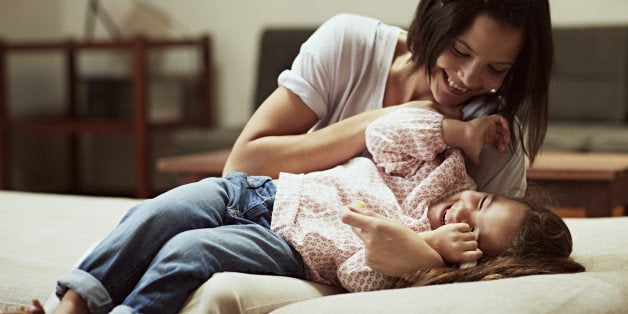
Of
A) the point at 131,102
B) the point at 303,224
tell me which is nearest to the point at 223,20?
the point at 131,102

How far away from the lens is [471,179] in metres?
1.60

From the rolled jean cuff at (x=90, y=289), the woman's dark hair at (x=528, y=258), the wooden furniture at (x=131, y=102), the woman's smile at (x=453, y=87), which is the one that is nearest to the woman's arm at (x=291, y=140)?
the woman's smile at (x=453, y=87)

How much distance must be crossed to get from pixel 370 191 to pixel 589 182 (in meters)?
1.50

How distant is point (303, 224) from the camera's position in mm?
1420

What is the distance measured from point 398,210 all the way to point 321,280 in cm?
17

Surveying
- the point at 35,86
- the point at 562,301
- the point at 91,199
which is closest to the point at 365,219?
the point at 562,301

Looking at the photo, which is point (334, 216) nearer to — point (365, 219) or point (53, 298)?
point (365, 219)

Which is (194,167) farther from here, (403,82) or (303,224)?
(303,224)

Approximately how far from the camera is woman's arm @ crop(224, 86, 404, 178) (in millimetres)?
1623

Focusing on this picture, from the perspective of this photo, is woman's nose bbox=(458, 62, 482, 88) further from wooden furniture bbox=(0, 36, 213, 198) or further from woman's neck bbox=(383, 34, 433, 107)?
wooden furniture bbox=(0, 36, 213, 198)

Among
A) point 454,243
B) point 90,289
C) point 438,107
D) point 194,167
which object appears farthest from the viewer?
point 194,167

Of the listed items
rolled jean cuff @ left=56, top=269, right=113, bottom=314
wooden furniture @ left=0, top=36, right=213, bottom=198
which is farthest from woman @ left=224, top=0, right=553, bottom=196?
wooden furniture @ left=0, top=36, right=213, bottom=198

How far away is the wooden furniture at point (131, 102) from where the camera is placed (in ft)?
14.5

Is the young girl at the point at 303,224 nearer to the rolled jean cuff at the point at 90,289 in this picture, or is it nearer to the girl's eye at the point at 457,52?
the rolled jean cuff at the point at 90,289
